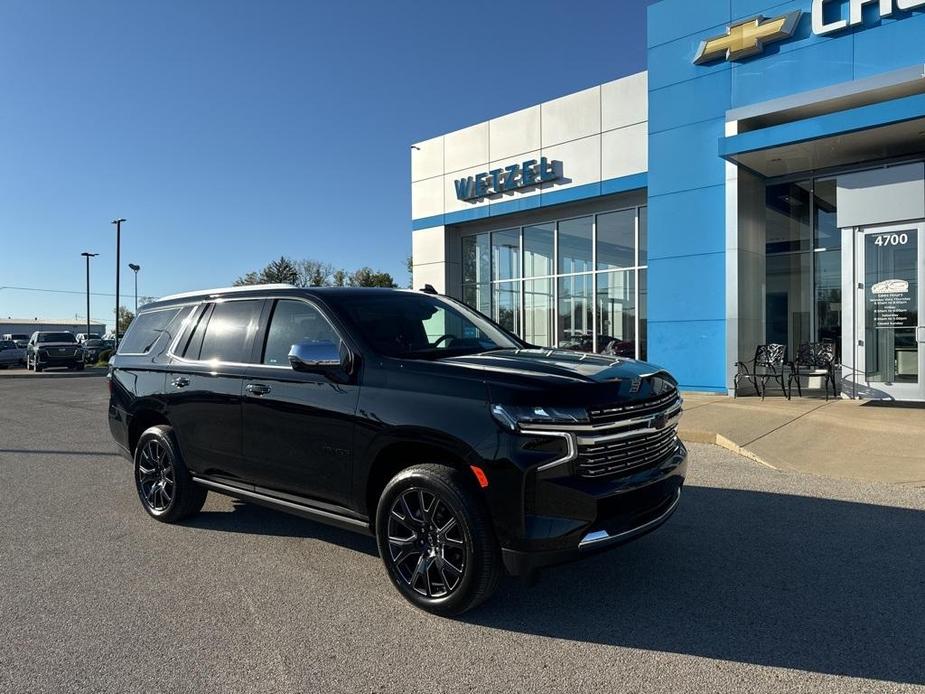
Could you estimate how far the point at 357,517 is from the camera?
4016mm

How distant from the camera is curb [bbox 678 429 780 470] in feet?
25.5

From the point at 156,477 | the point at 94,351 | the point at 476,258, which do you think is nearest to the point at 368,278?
the point at 94,351

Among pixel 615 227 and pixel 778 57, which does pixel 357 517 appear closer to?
pixel 778 57

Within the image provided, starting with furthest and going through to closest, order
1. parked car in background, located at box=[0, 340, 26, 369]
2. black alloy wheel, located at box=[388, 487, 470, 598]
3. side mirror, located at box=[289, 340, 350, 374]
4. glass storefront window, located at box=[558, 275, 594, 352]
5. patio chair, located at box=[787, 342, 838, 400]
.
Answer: parked car in background, located at box=[0, 340, 26, 369] → glass storefront window, located at box=[558, 275, 594, 352] → patio chair, located at box=[787, 342, 838, 400] → side mirror, located at box=[289, 340, 350, 374] → black alloy wheel, located at box=[388, 487, 470, 598]

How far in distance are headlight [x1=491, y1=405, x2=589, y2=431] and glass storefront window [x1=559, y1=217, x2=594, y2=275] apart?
49.9ft

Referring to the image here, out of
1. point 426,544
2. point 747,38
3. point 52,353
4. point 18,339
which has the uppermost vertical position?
point 747,38

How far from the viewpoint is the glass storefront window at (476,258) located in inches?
812

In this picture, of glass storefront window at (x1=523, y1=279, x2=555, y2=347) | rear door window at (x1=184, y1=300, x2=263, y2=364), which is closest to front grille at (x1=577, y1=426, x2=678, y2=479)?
rear door window at (x1=184, y1=300, x2=263, y2=364)

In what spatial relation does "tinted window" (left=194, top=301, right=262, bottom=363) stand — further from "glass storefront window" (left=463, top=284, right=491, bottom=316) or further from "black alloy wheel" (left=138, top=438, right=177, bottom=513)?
"glass storefront window" (left=463, top=284, right=491, bottom=316)

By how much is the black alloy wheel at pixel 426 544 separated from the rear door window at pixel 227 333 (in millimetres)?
1784

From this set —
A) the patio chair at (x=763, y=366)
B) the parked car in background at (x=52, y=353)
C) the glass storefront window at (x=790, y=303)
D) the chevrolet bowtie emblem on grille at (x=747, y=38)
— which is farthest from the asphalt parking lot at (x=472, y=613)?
the parked car in background at (x=52, y=353)

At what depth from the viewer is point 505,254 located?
66.2 feet

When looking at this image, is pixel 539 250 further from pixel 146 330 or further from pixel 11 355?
pixel 11 355

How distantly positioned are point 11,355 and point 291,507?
36.1m
